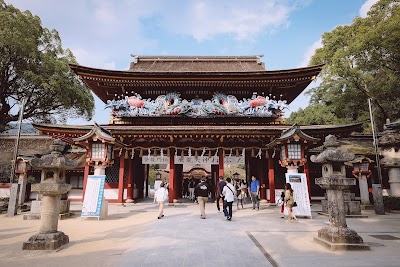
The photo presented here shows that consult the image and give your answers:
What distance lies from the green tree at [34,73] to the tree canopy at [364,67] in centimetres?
2720

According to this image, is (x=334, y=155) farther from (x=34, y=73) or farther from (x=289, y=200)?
(x=34, y=73)

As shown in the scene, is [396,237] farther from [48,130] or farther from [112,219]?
[48,130]

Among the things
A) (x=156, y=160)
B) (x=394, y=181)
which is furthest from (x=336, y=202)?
(x=394, y=181)

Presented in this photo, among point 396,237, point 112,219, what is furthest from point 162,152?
point 396,237

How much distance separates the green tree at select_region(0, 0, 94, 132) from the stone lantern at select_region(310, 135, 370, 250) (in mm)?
23735

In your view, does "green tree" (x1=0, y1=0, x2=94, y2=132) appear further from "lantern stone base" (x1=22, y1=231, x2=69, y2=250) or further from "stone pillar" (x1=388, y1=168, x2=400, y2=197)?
"stone pillar" (x1=388, y1=168, x2=400, y2=197)

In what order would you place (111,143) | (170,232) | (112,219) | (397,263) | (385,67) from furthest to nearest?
(385,67), (111,143), (112,219), (170,232), (397,263)

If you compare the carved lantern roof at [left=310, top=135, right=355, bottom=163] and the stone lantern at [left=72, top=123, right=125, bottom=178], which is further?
the stone lantern at [left=72, top=123, right=125, bottom=178]

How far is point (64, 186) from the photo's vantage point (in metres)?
6.80

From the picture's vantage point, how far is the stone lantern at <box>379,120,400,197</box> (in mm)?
15523

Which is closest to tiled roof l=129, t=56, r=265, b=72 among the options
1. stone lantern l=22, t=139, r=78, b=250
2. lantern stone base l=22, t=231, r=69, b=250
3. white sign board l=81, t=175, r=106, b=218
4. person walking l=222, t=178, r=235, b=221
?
white sign board l=81, t=175, r=106, b=218

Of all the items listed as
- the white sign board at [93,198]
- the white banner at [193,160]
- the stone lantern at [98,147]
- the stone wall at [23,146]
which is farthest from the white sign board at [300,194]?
the stone wall at [23,146]

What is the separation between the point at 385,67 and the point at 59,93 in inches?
1186

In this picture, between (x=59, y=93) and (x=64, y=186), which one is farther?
(x=59, y=93)
